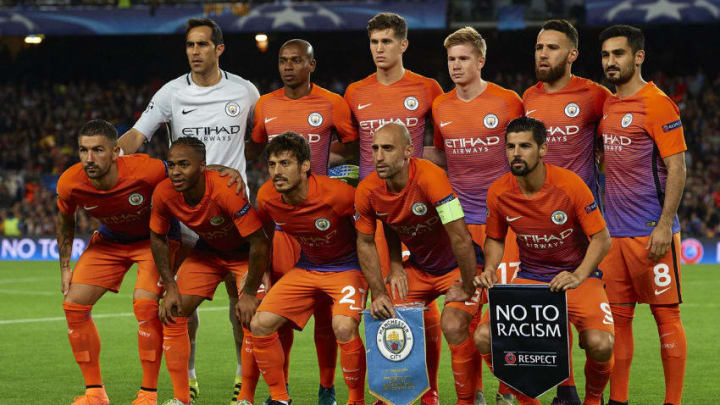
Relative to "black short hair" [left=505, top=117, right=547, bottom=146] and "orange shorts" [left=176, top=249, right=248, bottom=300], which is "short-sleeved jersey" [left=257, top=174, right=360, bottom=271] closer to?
"orange shorts" [left=176, top=249, right=248, bottom=300]

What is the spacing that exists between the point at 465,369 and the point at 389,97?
6.42 ft

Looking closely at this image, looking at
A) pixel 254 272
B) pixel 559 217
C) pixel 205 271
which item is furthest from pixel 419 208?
pixel 205 271

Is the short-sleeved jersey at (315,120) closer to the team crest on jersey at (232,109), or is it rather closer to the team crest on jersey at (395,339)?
the team crest on jersey at (232,109)

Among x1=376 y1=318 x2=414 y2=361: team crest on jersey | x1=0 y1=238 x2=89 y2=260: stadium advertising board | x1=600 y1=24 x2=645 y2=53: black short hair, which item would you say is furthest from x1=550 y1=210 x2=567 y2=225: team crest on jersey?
x1=0 y1=238 x2=89 y2=260: stadium advertising board

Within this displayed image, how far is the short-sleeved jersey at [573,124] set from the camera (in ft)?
20.9

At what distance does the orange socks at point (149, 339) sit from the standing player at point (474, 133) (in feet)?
6.90

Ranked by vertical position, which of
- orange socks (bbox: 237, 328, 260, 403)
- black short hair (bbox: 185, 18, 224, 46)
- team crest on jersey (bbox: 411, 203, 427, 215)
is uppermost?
black short hair (bbox: 185, 18, 224, 46)

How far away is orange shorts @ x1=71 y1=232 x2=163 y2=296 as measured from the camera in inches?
265

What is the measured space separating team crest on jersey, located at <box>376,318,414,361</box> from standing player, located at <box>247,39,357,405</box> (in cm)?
90

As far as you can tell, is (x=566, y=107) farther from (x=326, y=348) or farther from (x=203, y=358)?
(x=203, y=358)

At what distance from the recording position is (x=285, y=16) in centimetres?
2450

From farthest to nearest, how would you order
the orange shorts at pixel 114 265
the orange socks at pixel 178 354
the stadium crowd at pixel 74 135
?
the stadium crowd at pixel 74 135 → the orange shorts at pixel 114 265 → the orange socks at pixel 178 354

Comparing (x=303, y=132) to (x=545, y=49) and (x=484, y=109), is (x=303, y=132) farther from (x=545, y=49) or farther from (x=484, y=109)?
(x=545, y=49)

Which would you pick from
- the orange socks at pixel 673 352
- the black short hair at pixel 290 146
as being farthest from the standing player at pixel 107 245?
the orange socks at pixel 673 352
